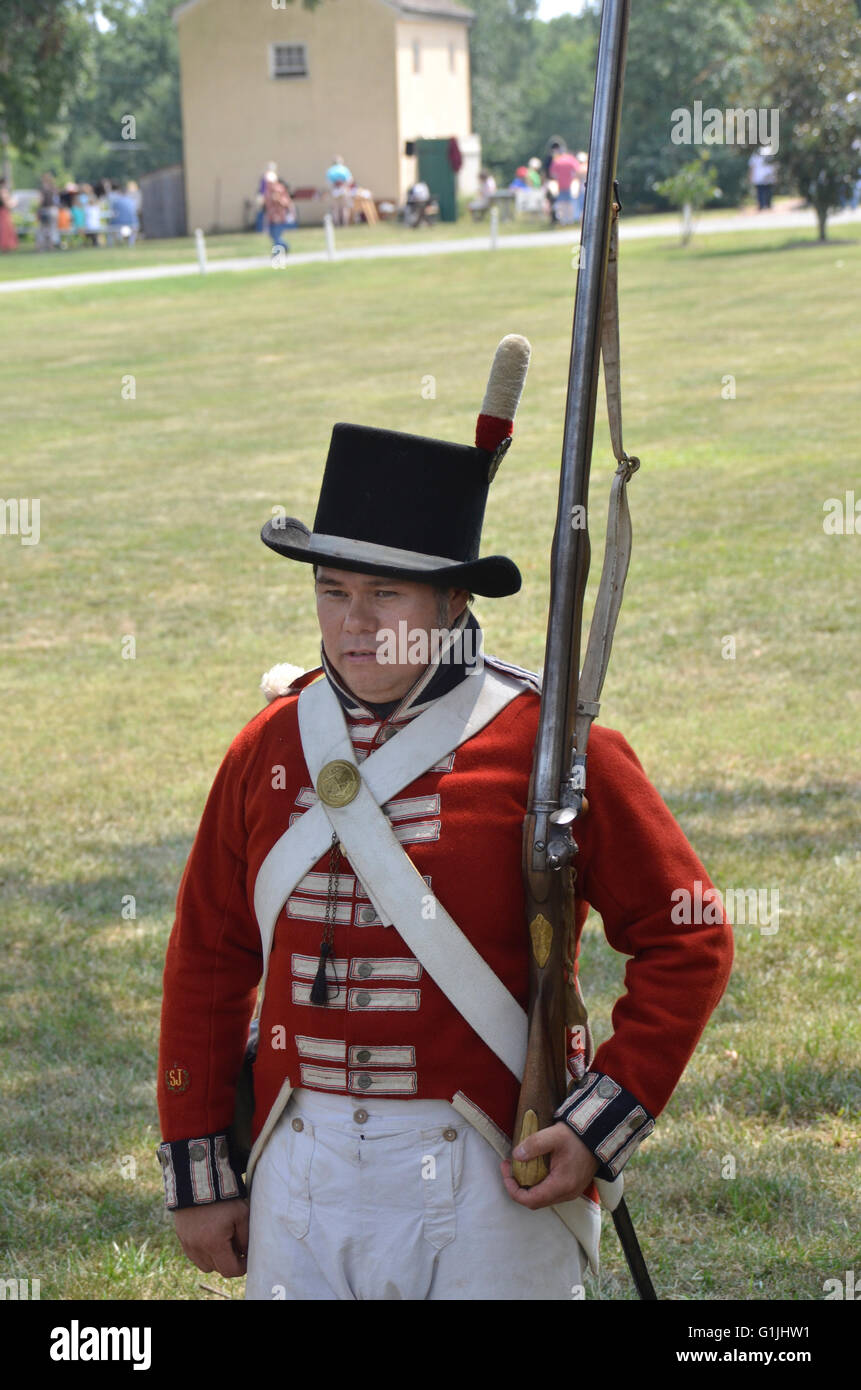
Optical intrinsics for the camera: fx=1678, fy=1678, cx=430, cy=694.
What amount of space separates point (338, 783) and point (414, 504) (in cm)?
45

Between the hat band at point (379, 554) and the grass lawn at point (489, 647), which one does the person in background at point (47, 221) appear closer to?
the grass lawn at point (489, 647)

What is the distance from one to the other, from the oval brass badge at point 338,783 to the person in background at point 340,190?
143 ft

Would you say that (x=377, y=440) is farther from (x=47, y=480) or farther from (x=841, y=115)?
(x=841, y=115)

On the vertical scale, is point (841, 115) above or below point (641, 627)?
above

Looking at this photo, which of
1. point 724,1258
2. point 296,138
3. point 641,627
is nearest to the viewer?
point 724,1258

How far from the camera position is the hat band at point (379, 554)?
2.58 m

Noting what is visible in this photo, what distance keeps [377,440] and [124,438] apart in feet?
54.4

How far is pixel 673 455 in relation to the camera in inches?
619

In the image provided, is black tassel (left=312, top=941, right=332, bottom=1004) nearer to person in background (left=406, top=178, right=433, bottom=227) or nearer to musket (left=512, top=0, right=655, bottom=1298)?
musket (left=512, top=0, right=655, bottom=1298)

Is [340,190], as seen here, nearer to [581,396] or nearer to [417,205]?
[417,205]

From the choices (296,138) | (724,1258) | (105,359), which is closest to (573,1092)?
(724,1258)

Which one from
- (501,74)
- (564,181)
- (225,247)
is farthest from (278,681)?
(501,74)

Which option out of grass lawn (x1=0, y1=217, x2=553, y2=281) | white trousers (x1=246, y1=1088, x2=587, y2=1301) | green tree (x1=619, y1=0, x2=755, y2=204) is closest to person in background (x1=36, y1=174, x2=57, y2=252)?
grass lawn (x1=0, y1=217, x2=553, y2=281)

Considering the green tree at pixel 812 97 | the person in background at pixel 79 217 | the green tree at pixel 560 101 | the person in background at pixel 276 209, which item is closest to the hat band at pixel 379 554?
the green tree at pixel 812 97
